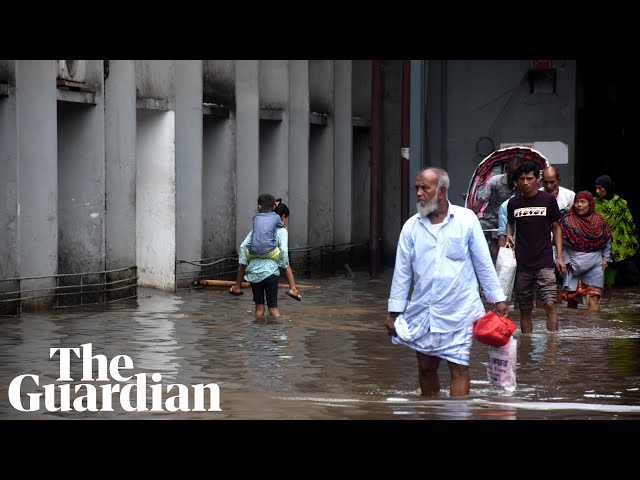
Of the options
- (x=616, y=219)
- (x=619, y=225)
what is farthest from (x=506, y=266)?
(x=619, y=225)

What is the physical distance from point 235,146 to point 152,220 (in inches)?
111

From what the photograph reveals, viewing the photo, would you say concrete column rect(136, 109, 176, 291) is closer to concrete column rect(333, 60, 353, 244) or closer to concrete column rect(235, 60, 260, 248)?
concrete column rect(235, 60, 260, 248)

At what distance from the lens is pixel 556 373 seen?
12.5m

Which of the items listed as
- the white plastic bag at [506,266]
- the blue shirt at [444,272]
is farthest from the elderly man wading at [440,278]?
the white plastic bag at [506,266]

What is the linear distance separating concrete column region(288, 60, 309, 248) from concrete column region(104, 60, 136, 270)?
6.60 meters

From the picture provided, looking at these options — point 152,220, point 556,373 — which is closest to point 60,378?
point 556,373

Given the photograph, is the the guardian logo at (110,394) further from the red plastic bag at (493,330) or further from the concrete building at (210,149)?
the concrete building at (210,149)

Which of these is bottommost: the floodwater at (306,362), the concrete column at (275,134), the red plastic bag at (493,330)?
the floodwater at (306,362)

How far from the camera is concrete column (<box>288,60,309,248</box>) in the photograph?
87.6ft

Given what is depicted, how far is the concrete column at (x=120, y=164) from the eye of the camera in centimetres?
1978

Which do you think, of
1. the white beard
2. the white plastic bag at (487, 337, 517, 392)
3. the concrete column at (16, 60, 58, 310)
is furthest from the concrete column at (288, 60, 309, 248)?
the white beard

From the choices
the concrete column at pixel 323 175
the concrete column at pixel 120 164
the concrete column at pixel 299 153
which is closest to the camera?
the concrete column at pixel 120 164

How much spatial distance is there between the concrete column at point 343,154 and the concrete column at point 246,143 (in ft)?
13.4
